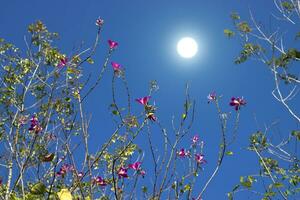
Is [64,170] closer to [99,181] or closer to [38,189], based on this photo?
[99,181]

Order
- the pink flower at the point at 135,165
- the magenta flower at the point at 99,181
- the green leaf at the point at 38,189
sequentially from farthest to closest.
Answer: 1. the magenta flower at the point at 99,181
2. the pink flower at the point at 135,165
3. the green leaf at the point at 38,189

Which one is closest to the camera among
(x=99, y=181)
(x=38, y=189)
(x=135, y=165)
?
(x=38, y=189)

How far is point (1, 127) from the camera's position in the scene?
5855 millimetres

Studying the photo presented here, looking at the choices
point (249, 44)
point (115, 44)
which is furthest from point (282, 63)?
point (115, 44)

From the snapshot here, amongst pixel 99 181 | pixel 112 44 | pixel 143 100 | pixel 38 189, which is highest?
pixel 112 44

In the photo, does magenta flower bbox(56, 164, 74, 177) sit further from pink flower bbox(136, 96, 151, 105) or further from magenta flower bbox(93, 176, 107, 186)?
pink flower bbox(136, 96, 151, 105)

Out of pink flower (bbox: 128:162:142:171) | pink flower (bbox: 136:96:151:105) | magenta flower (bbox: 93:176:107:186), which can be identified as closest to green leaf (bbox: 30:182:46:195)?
pink flower (bbox: 128:162:142:171)

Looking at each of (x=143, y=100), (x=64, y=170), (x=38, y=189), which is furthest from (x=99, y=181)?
(x=38, y=189)

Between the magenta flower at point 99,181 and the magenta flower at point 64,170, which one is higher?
the magenta flower at point 64,170

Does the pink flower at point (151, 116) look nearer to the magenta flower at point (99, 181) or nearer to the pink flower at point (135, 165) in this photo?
the pink flower at point (135, 165)

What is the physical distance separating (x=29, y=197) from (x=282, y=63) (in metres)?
4.94

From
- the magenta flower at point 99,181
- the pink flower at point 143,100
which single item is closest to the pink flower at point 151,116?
the pink flower at point 143,100

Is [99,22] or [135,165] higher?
[99,22]

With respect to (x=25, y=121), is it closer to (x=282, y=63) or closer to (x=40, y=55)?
(x=40, y=55)
